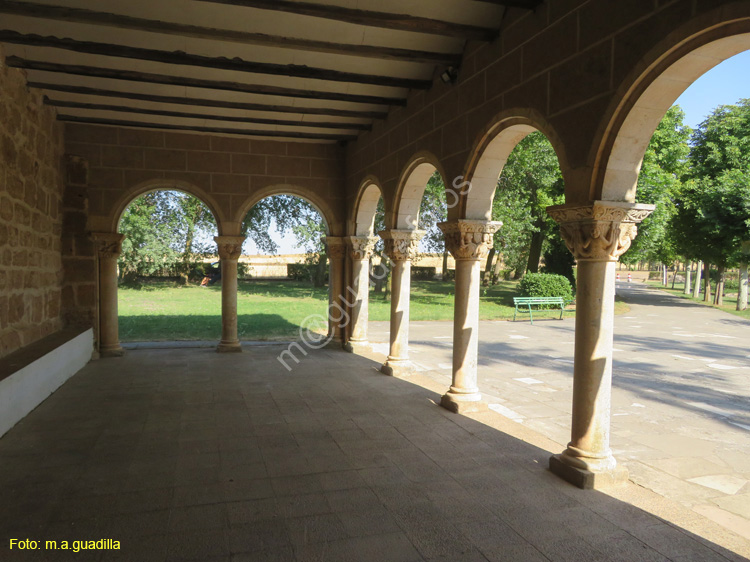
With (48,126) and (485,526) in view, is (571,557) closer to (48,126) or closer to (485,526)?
(485,526)

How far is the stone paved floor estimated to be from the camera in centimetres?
260

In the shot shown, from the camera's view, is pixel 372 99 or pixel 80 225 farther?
pixel 80 225

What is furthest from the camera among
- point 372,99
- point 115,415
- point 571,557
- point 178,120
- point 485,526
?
point 178,120

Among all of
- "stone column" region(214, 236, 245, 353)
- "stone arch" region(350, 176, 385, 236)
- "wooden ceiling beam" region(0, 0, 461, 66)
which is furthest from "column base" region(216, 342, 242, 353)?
"wooden ceiling beam" region(0, 0, 461, 66)

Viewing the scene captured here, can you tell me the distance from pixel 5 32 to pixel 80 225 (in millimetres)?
3722

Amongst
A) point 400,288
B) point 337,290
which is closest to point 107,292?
point 337,290

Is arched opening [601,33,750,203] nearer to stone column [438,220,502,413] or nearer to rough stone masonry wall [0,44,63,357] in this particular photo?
stone column [438,220,502,413]

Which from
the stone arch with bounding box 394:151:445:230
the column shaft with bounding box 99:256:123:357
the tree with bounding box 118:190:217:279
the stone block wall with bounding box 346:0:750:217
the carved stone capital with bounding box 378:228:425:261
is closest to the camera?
the stone block wall with bounding box 346:0:750:217

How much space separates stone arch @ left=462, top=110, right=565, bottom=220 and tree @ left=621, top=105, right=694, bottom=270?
38.1ft

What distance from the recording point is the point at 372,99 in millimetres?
6258

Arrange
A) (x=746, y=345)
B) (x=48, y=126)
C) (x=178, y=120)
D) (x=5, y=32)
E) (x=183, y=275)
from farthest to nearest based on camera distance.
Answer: (x=183, y=275), (x=746, y=345), (x=178, y=120), (x=48, y=126), (x=5, y=32)

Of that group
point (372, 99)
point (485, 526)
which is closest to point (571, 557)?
point (485, 526)

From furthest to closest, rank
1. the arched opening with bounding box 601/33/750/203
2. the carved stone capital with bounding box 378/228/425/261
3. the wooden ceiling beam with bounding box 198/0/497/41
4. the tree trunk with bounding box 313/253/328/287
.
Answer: the tree trunk with bounding box 313/253/328/287, the carved stone capital with bounding box 378/228/425/261, the wooden ceiling beam with bounding box 198/0/497/41, the arched opening with bounding box 601/33/750/203

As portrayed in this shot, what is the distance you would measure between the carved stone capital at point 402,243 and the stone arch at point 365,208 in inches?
53.4
